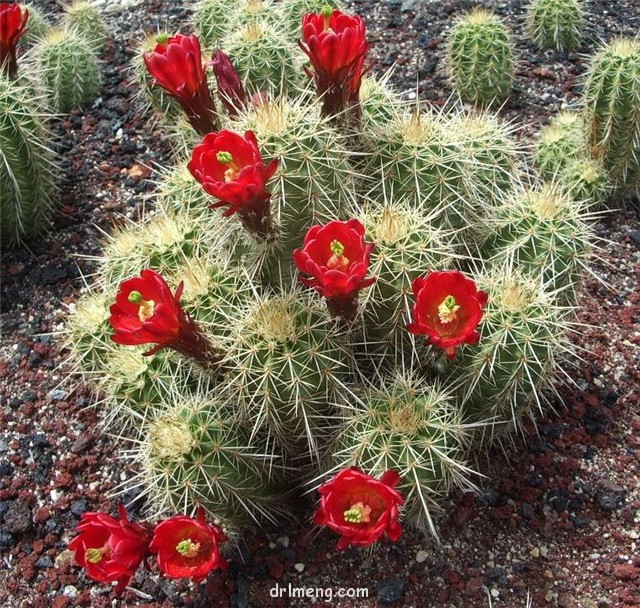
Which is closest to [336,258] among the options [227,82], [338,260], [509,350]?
[338,260]

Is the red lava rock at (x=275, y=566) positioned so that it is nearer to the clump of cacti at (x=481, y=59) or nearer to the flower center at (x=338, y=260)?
the flower center at (x=338, y=260)

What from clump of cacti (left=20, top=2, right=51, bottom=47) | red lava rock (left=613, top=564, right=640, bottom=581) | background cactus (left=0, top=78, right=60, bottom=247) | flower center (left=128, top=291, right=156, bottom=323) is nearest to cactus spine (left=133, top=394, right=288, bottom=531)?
flower center (left=128, top=291, right=156, bottom=323)

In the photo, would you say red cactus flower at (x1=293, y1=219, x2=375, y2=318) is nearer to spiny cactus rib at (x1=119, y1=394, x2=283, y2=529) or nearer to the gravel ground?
spiny cactus rib at (x1=119, y1=394, x2=283, y2=529)

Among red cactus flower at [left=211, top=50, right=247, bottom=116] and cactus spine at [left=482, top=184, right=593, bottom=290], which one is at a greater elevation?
red cactus flower at [left=211, top=50, right=247, bottom=116]

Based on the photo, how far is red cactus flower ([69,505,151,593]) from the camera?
2.22 meters

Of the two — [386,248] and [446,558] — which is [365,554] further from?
[386,248]

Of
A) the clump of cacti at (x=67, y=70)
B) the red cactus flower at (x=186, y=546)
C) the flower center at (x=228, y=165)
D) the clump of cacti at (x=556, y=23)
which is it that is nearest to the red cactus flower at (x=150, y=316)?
the flower center at (x=228, y=165)

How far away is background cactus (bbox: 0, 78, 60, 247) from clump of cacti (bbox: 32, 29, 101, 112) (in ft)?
2.12

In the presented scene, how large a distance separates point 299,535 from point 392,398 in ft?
2.26

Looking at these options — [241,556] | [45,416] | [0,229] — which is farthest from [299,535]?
[0,229]

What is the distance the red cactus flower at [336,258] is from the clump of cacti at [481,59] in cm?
228

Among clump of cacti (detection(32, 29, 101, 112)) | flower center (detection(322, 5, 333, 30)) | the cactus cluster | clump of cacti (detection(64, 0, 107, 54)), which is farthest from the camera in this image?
clump of cacti (detection(64, 0, 107, 54))

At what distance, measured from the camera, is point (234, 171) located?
229 centimetres

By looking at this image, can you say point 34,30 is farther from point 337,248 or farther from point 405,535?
point 405,535
